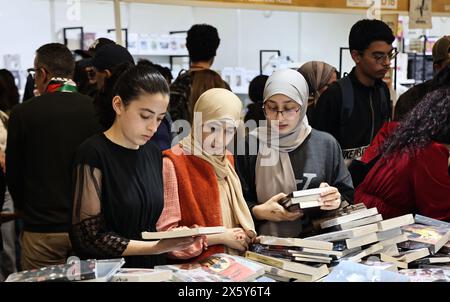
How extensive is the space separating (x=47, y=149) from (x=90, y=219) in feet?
2.84

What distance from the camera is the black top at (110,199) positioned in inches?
71.9

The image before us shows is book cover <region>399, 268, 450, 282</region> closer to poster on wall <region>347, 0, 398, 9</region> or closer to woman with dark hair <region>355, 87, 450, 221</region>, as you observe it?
woman with dark hair <region>355, 87, 450, 221</region>

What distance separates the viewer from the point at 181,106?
3.17m

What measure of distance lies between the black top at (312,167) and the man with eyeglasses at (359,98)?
64 cm

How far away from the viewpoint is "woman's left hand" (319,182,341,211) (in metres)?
2.10

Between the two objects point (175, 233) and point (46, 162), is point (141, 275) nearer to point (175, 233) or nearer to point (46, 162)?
point (175, 233)

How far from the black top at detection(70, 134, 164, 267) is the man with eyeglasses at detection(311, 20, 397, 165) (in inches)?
52.0

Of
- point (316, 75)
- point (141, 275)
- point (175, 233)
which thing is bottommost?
point (141, 275)

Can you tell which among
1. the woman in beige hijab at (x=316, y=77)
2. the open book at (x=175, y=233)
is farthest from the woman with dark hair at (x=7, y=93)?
the open book at (x=175, y=233)

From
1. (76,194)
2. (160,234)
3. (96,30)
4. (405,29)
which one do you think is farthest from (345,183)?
(405,29)

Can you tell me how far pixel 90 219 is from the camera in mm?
1822

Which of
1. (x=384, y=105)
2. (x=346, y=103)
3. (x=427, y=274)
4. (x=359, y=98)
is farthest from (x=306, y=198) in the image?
(x=384, y=105)

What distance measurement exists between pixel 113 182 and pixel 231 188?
51 cm

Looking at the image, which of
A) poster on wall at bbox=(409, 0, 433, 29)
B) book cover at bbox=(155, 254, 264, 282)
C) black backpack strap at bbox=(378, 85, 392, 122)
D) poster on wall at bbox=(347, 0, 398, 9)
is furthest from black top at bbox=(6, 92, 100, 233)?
poster on wall at bbox=(409, 0, 433, 29)
